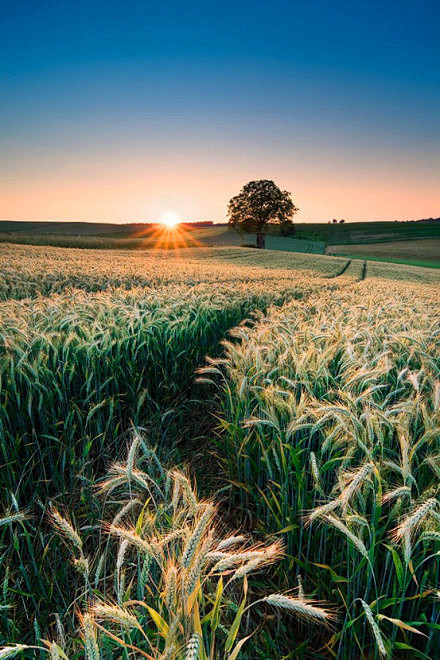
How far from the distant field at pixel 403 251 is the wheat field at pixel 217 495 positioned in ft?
184

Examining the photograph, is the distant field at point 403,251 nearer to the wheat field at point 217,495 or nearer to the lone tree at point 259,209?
the lone tree at point 259,209

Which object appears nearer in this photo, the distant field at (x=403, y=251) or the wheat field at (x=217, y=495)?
the wheat field at (x=217, y=495)

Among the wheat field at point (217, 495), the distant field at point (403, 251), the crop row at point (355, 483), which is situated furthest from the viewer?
the distant field at point (403, 251)

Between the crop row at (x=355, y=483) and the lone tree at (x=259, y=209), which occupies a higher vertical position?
the lone tree at (x=259, y=209)

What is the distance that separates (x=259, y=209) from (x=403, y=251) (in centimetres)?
2847

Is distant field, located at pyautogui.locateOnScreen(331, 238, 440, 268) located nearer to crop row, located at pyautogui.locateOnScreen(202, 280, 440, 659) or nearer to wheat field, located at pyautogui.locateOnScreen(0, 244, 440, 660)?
wheat field, located at pyautogui.locateOnScreen(0, 244, 440, 660)

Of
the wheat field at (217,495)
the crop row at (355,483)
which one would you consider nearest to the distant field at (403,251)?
the wheat field at (217,495)

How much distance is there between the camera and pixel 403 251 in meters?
63.6

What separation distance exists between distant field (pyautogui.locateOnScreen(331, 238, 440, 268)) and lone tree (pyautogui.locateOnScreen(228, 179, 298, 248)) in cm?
1316

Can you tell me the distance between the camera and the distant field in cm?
5528

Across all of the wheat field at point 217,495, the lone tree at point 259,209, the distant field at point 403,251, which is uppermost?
the lone tree at point 259,209

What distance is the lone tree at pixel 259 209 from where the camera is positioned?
55.5 metres

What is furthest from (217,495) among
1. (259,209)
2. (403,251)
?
(403,251)

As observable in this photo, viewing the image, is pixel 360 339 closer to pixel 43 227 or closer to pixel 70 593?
pixel 70 593
